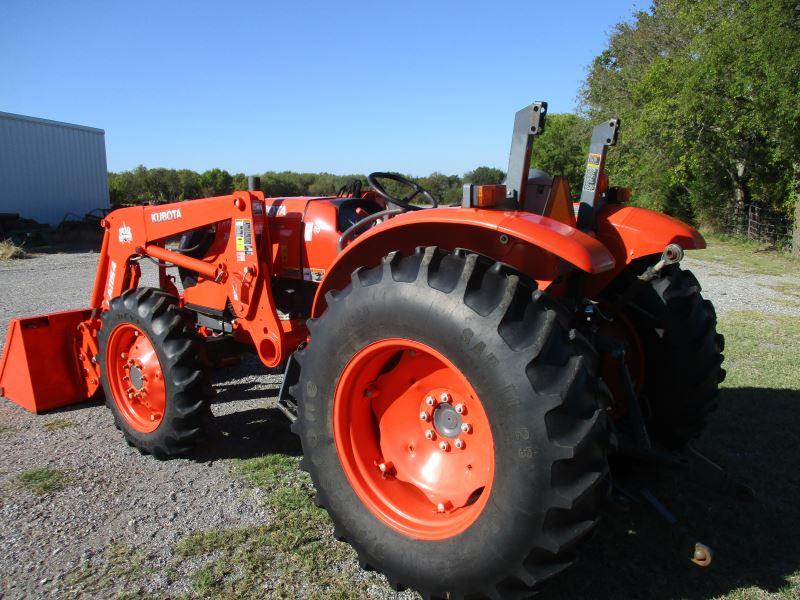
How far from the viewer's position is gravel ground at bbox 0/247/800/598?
2.69m

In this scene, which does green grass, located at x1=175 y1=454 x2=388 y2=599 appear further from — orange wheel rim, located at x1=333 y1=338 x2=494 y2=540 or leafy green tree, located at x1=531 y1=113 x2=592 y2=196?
leafy green tree, located at x1=531 y1=113 x2=592 y2=196

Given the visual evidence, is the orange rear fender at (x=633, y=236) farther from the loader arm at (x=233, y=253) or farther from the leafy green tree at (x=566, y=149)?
the leafy green tree at (x=566, y=149)

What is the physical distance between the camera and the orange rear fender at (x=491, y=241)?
6.82ft

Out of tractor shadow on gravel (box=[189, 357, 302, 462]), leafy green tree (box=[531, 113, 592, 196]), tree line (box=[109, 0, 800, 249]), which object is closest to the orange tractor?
tractor shadow on gravel (box=[189, 357, 302, 462])

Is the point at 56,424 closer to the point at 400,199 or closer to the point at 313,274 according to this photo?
the point at 313,274

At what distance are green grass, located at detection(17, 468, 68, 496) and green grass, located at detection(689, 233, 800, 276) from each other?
510 inches

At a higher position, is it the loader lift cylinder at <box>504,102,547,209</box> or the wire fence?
the loader lift cylinder at <box>504,102,547,209</box>

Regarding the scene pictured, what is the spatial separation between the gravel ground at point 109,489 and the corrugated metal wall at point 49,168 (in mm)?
18345

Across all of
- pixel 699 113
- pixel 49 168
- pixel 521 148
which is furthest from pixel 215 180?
pixel 521 148

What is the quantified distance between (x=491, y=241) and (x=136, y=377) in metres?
2.47

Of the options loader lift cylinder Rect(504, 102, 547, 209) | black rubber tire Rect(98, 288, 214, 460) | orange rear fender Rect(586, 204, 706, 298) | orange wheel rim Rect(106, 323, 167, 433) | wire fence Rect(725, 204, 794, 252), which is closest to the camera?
loader lift cylinder Rect(504, 102, 547, 209)

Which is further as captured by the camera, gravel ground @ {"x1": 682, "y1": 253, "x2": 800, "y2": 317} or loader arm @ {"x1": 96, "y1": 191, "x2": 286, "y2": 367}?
gravel ground @ {"x1": 682, "y1": 253, "x2": 800, "y2": 317}

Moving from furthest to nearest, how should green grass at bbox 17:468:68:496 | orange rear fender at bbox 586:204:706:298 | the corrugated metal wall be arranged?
the corrugated metal wall
green grass at bbox 17:468:68:496
orange rear fender at bbox 586:204:706:298

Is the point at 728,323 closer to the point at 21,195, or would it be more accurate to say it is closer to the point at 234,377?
the point at 234,377
